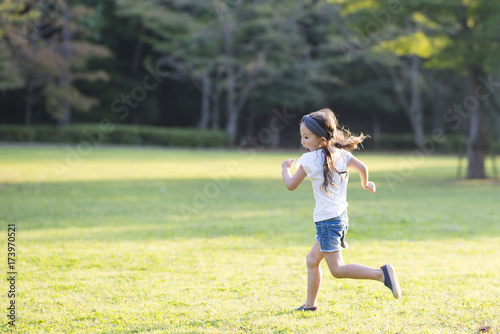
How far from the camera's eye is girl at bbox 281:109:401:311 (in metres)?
3.85

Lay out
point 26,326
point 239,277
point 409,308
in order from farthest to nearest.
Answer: point 239,277
point 409,308
point 26,326

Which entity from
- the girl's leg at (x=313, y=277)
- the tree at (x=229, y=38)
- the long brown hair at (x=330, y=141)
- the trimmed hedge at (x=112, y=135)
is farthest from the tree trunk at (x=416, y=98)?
the girl's leg at (x=313, y=277)

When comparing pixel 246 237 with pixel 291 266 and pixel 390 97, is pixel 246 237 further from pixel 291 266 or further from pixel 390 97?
pixel 390 97

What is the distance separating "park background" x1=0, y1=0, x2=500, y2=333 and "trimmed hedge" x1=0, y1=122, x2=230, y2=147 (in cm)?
10

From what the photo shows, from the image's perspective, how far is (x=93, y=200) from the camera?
1048 centimetres

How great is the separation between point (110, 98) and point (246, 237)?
30.8 m

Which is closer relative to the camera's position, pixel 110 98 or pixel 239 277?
pixel 239 277

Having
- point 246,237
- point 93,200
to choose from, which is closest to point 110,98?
point 93,200

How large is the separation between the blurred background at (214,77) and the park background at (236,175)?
0.47 feet

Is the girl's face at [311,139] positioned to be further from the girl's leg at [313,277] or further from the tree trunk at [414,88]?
the tree trunk at [414,88]

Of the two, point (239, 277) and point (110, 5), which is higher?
point (110, 5)

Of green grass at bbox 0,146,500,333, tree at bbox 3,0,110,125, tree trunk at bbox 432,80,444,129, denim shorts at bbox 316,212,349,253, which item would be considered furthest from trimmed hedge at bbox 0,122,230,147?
denim shorts at bbox 316,212,349,253

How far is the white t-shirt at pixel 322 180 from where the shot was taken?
3.86m

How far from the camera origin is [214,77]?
37312 mm
